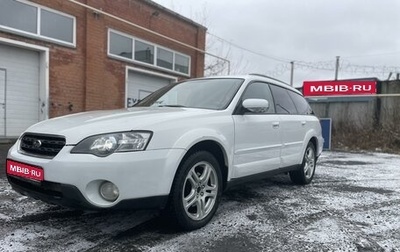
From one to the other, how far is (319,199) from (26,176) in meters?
3.77

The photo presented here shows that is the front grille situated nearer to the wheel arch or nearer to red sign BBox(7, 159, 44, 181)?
red sign BBox(7, 159, 44, 181)

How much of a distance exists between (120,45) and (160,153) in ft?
33.5

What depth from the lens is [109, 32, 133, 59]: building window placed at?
12414 millimetres

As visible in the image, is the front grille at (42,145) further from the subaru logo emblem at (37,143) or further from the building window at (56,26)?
the building window at (56,26)

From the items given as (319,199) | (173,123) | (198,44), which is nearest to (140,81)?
(198,44)

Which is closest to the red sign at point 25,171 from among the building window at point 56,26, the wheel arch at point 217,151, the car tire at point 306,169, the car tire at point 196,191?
the car tire at point 196,191

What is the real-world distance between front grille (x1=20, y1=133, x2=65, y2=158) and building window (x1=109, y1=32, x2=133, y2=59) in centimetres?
930

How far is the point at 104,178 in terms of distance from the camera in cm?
299

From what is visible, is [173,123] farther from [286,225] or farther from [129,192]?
[286,225]

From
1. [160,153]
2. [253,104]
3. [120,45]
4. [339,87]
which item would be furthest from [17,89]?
[339,87]

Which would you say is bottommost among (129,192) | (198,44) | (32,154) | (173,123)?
(129,192)

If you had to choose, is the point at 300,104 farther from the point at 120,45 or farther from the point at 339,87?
the point at 339,87

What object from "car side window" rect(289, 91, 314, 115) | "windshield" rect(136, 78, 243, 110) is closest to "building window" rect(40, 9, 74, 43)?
"windshield" rect(136, 78, 243, 110)

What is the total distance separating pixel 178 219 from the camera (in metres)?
3.45
